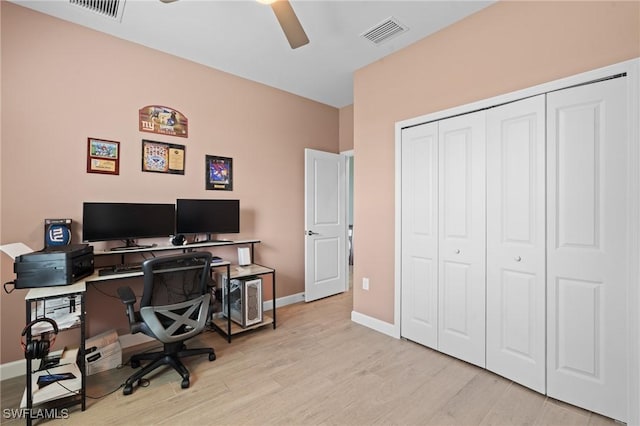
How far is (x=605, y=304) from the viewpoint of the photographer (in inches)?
71.5

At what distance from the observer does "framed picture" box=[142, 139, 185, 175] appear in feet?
9.57

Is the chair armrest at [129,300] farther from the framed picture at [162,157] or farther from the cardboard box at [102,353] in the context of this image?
the framed picture at [162,157]

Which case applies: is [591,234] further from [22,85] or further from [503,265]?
[22,85]

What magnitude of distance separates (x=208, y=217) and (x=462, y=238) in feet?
8.39

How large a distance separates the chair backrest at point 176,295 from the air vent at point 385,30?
2491mm

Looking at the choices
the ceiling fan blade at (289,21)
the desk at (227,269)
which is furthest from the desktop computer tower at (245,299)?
the ceiling fan blade at (289,21)

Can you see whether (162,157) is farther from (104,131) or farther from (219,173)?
(219,173)

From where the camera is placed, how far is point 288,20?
1.90m

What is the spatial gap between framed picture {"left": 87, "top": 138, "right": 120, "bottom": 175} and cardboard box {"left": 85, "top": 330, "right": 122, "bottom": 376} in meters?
1.48

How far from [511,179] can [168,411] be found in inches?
115

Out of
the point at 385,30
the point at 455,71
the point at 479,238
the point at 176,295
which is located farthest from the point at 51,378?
the point at 455,71

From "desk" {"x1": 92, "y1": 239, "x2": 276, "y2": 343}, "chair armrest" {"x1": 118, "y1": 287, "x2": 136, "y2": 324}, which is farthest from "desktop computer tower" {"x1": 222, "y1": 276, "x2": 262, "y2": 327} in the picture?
"chair armrest" {"x1": 118, "y1": 287, "x2": 136, "y2": 324}

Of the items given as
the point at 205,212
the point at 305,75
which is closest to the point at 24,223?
the point at 205,212

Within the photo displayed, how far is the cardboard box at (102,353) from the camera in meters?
2.31
